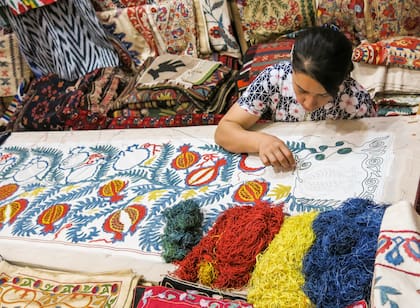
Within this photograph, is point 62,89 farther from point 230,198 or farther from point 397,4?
point 397,4

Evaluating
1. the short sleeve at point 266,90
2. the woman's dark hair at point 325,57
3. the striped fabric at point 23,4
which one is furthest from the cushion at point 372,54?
the striped fabric at point 23,4

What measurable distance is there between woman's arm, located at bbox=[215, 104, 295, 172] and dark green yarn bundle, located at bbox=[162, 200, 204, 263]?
28cm

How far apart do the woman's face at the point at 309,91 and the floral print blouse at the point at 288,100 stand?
188 millimetres

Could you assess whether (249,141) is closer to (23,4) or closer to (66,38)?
(66,38)

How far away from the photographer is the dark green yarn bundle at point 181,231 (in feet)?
3.39

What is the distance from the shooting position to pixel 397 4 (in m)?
1.79

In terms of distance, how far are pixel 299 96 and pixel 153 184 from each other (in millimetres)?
553

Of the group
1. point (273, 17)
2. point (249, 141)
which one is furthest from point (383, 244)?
point (273, 17)

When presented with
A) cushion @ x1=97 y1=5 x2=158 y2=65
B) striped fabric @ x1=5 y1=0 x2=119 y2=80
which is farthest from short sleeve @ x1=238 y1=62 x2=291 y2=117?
striped fabric @ x1=5 y1=0 x2=119 y2=80

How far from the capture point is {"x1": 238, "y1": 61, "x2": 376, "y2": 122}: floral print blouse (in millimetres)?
1316

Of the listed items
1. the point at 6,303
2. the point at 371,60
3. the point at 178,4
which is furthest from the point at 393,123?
the point at 178,4

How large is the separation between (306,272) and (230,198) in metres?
0.41

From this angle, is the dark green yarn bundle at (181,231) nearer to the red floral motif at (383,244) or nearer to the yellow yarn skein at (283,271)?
the yellow yarn skein at (283,271)

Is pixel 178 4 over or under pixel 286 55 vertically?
over
